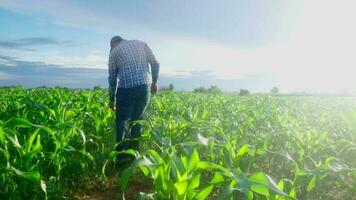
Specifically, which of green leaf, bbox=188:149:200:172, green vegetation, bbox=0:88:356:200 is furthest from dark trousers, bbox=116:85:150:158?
green leaf, bbox=188:149:200:172

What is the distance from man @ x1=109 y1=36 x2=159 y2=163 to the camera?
5555mm

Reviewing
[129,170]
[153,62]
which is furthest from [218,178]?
[153,62]

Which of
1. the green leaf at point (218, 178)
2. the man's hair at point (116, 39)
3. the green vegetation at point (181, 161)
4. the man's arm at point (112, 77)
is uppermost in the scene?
the man's hair at point (116, 39)

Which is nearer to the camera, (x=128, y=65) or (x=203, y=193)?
(x=203, y=193)

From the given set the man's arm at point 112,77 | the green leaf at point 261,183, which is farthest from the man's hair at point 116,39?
the green leaf at point 261,183

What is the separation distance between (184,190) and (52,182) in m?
1.73

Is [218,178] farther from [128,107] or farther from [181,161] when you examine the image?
[128,107]

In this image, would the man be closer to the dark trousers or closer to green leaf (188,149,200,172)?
the dark trousers

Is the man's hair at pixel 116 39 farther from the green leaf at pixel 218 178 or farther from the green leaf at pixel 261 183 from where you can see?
the green leaf at pixel 261 183

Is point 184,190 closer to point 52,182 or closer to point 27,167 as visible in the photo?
point 27,167

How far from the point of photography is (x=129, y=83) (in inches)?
219

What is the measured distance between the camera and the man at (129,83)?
555 cm

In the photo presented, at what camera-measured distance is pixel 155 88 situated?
611 cm

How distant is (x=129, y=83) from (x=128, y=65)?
24 centimetres
